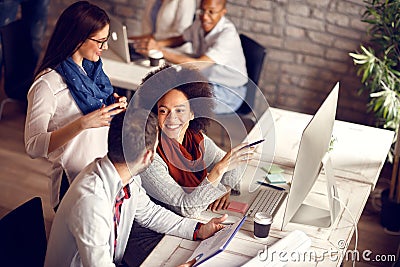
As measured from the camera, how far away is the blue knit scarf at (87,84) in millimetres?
3258

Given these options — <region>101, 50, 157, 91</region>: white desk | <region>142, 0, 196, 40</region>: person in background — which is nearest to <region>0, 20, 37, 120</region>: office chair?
<region>101, 50, 157, 91</region>: white desk

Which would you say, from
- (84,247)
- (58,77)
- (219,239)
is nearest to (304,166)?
(219,239)

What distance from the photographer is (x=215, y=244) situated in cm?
259

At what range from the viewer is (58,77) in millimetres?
3240

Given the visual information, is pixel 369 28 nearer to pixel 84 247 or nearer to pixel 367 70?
pixel 367 70

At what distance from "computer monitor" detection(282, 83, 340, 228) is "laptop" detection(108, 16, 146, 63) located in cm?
180

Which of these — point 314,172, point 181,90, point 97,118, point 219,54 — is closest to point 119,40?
point 219,54

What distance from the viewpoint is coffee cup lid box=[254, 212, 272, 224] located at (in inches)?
108

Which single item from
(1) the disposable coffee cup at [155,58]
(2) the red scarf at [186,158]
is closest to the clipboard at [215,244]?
(2) the red scarf at [186,158]

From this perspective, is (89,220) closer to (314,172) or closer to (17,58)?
(314,172)

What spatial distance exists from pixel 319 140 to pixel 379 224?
1655mm

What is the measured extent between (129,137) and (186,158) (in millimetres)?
632

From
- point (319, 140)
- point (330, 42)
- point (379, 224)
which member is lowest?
point (379, 224)

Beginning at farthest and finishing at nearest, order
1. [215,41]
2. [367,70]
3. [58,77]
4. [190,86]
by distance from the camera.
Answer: [215,41] → [367,70] → [58,77] → [190,86]
